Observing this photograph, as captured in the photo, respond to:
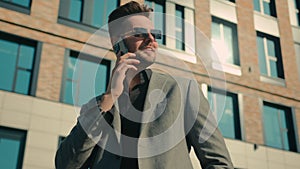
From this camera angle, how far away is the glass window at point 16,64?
1341 centimetres

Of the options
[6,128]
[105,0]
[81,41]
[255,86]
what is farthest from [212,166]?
[255,86]

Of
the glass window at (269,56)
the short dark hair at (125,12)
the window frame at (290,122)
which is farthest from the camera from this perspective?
the glass window at (269,56)

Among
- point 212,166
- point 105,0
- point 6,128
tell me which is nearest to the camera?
point 212,166

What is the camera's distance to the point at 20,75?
1373cm

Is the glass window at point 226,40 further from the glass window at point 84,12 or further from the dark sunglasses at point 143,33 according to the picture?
the dark sunglasses at point 143,33

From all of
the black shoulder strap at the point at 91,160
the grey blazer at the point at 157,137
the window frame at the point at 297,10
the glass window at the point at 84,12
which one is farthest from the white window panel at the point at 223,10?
the black shoulder strap at the point at 91,160

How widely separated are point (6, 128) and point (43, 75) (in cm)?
212

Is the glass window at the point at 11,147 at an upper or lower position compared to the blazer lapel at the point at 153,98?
upper

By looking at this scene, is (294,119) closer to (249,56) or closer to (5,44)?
(249,56)

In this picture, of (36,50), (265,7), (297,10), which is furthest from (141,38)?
(297,10)

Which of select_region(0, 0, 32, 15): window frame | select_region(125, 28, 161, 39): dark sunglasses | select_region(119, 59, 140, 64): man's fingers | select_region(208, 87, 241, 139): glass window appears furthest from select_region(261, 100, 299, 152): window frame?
select_region(119, 59, 140, 64): man's fingers

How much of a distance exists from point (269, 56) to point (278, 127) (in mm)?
3505

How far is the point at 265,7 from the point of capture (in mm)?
20906

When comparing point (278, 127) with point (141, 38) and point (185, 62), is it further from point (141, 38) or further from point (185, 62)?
point (141, 38)
